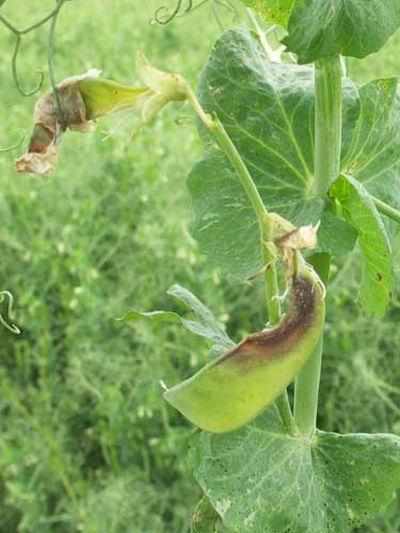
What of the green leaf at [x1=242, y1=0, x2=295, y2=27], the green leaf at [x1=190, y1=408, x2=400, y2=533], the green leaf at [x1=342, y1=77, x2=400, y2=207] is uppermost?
the green leaf at [x1=242, y1=0, x2=295, y2=27]

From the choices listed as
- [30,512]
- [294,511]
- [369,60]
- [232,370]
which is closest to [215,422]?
[232,370]

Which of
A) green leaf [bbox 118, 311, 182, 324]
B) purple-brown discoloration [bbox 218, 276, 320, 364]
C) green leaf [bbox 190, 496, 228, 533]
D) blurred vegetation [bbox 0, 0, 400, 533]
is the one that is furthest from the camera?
blurred vegetation [bbox 0, 0, 400, 533]

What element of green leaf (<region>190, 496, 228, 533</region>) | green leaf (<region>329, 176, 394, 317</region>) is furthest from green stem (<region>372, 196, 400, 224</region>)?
green leaf (<region>190, 496, 228, 533</region>)

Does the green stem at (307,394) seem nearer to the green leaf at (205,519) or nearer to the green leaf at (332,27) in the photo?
the green leaf at (205,519)

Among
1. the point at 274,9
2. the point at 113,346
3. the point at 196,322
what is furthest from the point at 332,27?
the point at 113,346

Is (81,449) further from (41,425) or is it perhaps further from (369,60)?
(369,60)

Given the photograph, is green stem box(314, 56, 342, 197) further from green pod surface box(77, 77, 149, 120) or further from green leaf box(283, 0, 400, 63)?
green pod surface box(77, 77, 149, 120)

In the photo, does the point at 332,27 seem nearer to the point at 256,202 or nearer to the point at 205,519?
the point at 256,202
